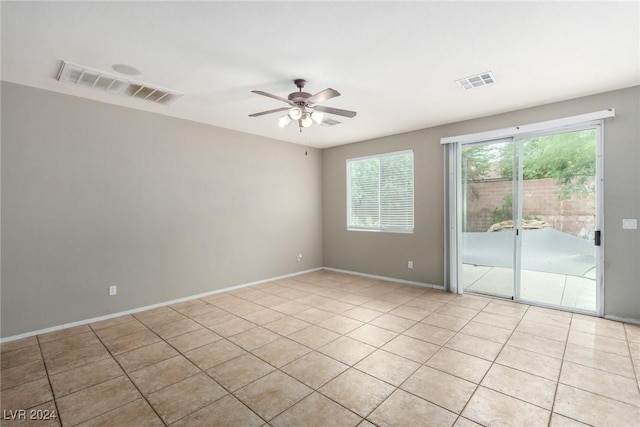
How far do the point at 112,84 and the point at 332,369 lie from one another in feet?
12.2

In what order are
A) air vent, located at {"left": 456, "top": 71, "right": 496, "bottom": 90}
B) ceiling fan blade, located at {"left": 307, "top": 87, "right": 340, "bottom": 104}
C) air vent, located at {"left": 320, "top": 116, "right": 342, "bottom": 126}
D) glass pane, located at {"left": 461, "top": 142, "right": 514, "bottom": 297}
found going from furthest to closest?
air vent, located at {"left": 320, "top": 116, "right": 342, "bottom": 126} < glass pane, located at {"left": 461, "top": 142, "right": 514, "bottom": 297} < air vent, located at {"left": 456, "top": 71, "right": 496, "bottom": 90} < ceiling fan blade, located at {"left": 307, "top": 87, "right": 340, "bottom": 104}

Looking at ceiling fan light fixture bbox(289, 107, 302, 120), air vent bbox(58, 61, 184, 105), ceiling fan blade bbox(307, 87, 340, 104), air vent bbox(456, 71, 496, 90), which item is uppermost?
air vent bbox(58, 61, 184, 105)

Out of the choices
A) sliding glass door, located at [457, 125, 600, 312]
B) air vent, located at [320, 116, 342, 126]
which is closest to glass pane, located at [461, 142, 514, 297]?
sliding glass door, located at [457, 125, 600, 312]

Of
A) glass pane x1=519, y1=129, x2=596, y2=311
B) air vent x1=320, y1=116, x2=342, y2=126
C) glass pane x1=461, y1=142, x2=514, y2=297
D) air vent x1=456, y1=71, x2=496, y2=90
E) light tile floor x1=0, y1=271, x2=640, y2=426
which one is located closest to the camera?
light tile floor x1=0, y1=271, x2=640, y2=426

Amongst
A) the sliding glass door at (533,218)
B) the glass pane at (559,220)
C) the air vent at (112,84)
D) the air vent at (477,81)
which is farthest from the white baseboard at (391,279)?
the air vent at (112,84)

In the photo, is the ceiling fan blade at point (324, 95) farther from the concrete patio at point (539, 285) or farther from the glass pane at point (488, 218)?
the concrete patio at point (539, 285)

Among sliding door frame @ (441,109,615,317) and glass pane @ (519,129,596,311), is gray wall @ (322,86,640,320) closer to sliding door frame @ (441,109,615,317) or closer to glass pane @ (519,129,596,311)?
sliding door frame @ (441,109,615,317)

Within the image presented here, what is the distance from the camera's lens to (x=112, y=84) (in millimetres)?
3186

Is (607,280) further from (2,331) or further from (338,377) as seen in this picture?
(2,331)

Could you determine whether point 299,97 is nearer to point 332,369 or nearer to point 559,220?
point 332,369

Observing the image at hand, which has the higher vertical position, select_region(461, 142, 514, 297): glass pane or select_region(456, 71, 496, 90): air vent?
select_region(456, 71, 496, 90): air vent

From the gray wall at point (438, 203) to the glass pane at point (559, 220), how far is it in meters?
0.19

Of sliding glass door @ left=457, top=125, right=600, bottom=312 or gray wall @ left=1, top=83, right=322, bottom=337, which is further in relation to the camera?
sliding glass door @ left=457, top=125, right=600, bottom=312

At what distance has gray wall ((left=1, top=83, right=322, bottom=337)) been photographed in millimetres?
3213
